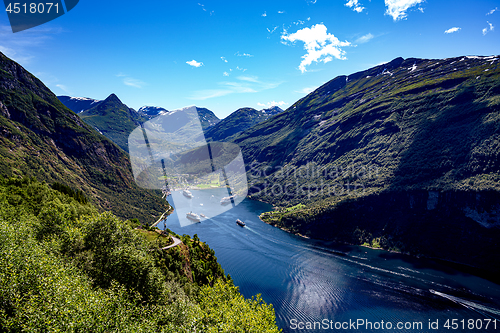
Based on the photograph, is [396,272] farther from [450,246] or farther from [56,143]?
[56,143]

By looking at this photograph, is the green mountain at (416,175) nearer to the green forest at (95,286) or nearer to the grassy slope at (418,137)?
the grassy slope at (418,137)

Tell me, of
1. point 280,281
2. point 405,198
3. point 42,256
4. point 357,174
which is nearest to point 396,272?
point 280,281

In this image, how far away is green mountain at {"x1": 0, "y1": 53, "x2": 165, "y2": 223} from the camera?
7056 cm

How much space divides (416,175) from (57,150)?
151 metres

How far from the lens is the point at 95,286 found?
15.5 meters

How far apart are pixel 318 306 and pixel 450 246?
197ft

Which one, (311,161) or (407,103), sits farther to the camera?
(311,161)

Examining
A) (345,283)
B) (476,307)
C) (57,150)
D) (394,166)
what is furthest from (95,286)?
(394,166)

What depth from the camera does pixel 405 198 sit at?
92875mm

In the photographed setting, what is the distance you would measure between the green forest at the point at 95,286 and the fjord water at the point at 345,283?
3066cm

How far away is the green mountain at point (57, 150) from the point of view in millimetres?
70562

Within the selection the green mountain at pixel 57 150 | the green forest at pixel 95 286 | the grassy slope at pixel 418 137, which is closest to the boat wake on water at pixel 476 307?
the grassy slope at pixel 418 137

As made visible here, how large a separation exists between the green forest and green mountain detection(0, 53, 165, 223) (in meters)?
57.8

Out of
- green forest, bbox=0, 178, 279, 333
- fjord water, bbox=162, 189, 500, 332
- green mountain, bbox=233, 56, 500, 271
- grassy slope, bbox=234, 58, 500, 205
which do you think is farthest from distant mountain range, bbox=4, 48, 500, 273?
green forest, bbox=0, 178, 279, 333
